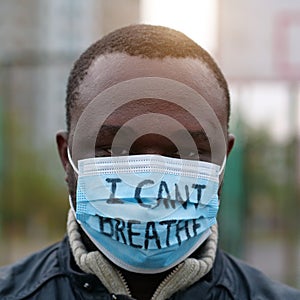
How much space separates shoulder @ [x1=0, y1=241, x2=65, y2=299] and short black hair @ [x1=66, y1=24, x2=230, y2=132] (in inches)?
13.6

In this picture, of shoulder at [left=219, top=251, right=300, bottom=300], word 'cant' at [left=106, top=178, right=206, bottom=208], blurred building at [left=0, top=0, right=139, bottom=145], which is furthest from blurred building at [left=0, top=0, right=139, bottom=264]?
word 'cant' at [left=106, top=178, right=206, bottom=208]

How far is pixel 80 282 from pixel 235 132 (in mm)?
4471

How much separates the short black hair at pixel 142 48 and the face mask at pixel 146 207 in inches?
8.0

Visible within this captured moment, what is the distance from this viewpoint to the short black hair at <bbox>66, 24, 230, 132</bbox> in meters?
2.23

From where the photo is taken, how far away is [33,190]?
7.25 m

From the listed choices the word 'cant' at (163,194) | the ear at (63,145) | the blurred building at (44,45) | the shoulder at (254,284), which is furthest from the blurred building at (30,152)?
the word 'cant' at (163,194)

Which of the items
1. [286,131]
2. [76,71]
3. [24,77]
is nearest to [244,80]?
[286,131]

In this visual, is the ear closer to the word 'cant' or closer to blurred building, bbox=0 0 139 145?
the word 'cant'

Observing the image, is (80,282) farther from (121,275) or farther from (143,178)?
(143,178)

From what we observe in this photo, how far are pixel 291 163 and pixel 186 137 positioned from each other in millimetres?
4588

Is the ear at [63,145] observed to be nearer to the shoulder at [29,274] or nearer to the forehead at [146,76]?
the forehead at [146,76]

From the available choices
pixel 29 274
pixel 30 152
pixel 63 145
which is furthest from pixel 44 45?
pixel 29 274

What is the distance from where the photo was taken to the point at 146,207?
2127 mm

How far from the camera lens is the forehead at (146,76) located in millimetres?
2164
